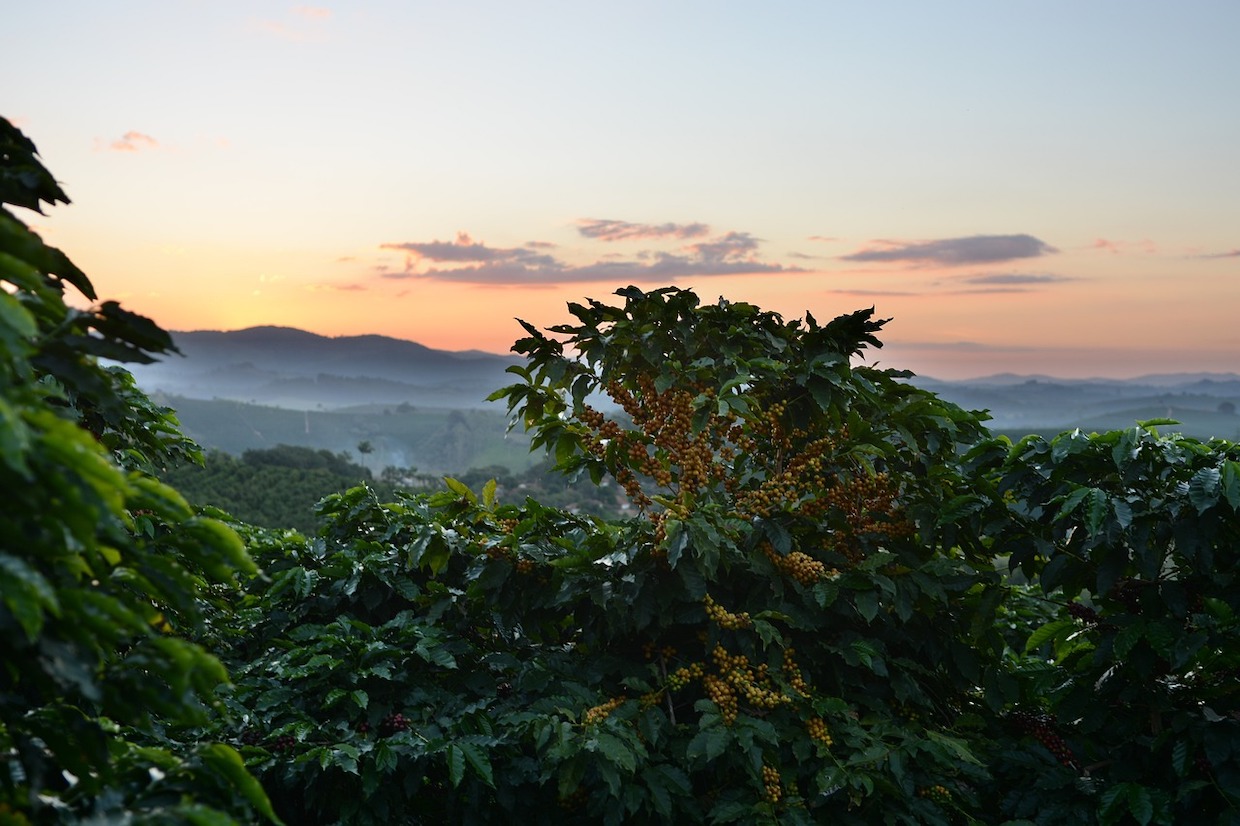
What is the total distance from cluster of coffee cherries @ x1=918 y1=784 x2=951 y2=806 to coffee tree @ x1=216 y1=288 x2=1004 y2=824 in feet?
0.07

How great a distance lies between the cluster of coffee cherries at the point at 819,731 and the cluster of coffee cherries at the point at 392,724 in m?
1.88

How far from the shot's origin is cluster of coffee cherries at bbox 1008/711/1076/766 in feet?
16.1

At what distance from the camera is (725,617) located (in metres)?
4.53

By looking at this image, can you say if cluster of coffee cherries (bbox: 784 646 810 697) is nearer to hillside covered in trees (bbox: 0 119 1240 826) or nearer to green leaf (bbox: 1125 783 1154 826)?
hillside covered in trees (bbox: 0 119 1240 826)

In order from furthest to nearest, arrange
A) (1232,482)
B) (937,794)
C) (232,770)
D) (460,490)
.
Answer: (460,490)
(937,794)
(1232,482)
(232,770)

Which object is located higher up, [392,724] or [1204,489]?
[1204,489]

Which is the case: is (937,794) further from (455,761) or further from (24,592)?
(24,592)

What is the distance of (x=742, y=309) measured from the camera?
5348 millimetres

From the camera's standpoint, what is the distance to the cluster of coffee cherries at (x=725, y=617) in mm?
4531

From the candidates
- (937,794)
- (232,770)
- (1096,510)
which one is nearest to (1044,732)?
(937,794)

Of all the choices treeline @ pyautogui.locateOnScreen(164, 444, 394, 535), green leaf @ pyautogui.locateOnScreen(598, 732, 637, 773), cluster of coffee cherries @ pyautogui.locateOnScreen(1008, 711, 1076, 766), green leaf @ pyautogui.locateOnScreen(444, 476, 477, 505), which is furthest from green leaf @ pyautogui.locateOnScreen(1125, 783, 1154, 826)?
treeline @ pyautogui.locateOnScreen(164, 444, 394, 535)

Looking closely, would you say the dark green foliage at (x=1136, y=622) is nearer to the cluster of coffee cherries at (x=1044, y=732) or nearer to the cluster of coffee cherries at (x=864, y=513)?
the cluster of coffee cherries at (x=1044, y=732)

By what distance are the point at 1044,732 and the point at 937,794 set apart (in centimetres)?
94

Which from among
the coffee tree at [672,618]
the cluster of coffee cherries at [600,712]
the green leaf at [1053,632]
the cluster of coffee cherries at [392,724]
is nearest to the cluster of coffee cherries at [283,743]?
the coffee tree at [672,618]
